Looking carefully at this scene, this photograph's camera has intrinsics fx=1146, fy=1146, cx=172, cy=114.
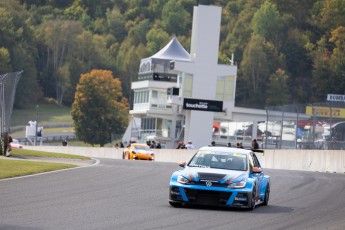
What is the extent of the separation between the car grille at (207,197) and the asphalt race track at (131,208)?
0.18 meters

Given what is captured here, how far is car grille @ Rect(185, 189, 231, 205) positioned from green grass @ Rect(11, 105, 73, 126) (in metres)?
124

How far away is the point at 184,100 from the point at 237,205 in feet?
219

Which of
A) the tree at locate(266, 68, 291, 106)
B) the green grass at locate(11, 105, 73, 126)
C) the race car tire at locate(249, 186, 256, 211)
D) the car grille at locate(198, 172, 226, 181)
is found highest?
the tree at locate(266, 68, 291, 106)

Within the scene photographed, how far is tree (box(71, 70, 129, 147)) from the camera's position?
131875 millimetres

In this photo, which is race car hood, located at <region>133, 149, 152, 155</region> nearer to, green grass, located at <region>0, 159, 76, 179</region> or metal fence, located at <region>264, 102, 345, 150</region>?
metal fence, located at <region>264, 102, 345, 150</region>

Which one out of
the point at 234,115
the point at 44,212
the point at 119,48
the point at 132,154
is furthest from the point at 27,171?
the point at 119,48

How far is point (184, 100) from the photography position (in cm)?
8812

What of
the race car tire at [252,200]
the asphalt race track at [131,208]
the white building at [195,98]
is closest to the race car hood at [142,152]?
the asphalt race track at [131,208]

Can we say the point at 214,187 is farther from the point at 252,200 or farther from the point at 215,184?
the point at 252,200

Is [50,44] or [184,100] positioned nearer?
[184,100]

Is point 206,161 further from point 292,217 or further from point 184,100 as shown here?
point 184,100

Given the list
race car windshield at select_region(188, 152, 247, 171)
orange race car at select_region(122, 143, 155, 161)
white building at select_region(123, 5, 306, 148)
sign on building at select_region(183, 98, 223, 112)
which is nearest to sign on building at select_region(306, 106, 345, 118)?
orange race car at select_region(122, 143, 155, 161)

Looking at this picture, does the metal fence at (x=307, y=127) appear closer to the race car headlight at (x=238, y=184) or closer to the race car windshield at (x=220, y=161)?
the race car windshield at (x=220, y=161)

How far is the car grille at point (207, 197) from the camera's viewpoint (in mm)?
21406
